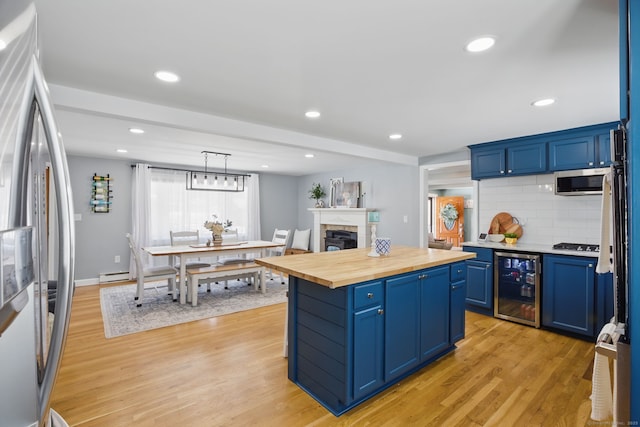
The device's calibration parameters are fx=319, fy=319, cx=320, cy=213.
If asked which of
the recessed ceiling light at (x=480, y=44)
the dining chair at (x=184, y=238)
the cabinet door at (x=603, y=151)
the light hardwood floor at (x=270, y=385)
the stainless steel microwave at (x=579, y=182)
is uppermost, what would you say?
the recessed ceiling light at (x=480, y=44)

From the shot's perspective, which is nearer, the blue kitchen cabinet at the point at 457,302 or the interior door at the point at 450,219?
the blue kitchen cabinet at the point at 457,302

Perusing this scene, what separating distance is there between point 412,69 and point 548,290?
2.90m

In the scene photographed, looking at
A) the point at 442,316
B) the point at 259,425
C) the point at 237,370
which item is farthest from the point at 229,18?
the point at 442,316

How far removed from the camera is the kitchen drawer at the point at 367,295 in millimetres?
2018

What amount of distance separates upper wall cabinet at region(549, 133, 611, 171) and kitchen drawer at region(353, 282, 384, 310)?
2917 mm

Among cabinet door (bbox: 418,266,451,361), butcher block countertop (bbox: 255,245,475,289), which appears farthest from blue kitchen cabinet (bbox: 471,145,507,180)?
cabinet door (bbox: 418,266,451,361)

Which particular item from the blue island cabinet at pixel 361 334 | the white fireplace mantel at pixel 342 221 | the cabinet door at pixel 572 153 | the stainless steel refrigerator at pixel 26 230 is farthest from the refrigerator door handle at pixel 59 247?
the white fireplace mantel at pixel 342 221

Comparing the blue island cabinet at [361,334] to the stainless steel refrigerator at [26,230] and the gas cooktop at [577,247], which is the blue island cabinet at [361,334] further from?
the gas cooktop at [577,247]

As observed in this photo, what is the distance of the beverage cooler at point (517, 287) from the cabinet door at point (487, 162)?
1.08 meters

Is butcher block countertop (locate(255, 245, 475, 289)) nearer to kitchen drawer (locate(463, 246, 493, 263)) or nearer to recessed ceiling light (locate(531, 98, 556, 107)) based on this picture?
kitchen drawer (locate(463, 246, 493, 263))

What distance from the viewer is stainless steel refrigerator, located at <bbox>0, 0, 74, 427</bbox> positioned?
1.29 ft

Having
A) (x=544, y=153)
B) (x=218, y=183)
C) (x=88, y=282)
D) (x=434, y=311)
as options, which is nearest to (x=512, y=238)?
(x=544, y=153)

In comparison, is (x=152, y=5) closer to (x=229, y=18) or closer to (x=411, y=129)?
(x=229, y=18)

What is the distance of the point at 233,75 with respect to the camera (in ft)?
7.38
